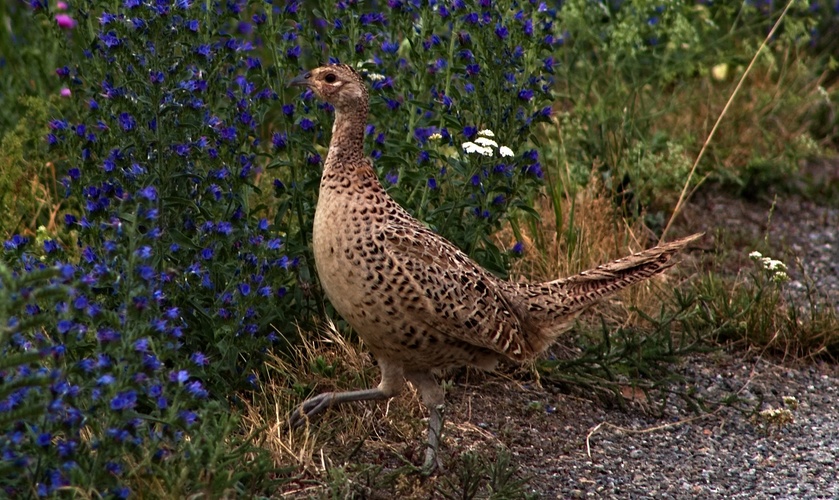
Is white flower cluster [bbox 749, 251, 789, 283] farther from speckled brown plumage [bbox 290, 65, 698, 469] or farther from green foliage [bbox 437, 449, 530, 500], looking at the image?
green foliage [bbox 437, 449, 530, 500]

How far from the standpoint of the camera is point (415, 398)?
4934mm

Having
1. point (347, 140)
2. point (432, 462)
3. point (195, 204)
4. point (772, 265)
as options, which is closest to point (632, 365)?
point (772, 265)

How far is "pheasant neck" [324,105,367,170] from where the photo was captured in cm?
435

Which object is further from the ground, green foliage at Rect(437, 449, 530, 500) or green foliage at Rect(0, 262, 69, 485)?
green foliage at Rect(0, 262, 69, 485)

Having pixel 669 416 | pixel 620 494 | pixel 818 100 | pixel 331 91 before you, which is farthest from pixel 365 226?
pixel 818 100

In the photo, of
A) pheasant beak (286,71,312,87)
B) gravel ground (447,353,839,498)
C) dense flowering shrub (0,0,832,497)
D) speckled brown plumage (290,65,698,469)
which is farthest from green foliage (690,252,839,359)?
pheasant beak (286,71,312,87)

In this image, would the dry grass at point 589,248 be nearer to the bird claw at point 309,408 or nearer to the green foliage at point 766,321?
the green foliage at point 766,321

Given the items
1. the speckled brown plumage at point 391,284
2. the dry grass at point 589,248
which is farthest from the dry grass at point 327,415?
the dry grass at point 589,248

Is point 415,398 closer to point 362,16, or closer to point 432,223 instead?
point 432,223

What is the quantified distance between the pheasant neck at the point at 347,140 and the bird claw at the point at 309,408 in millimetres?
860

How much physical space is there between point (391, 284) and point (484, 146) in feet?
2.73

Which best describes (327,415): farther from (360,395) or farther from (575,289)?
(575,289)

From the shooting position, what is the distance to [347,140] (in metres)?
4.40

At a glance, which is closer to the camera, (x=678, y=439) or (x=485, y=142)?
(x=485, y=142)
